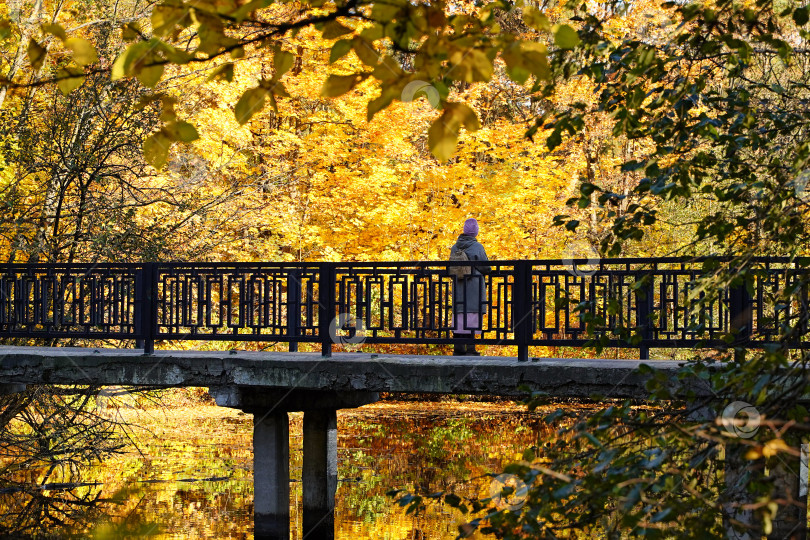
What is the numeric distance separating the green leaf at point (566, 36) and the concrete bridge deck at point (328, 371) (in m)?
6.92

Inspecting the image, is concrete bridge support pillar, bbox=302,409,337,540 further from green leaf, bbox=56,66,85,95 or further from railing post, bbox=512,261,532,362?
green leaf, bbox=56,66,85,95

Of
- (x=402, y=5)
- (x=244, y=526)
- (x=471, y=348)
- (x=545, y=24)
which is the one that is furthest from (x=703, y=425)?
(x=244, y=526)

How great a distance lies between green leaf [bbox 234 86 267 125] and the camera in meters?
2.79

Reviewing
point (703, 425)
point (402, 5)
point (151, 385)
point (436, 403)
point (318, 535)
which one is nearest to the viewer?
point (402, 5)

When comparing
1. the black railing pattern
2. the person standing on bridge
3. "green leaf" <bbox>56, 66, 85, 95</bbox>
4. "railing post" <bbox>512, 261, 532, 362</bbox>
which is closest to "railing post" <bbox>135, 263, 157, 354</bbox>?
the black railing pattern

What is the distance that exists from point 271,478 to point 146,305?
2595 mm

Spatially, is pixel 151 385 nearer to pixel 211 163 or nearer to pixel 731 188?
pixel 731 188

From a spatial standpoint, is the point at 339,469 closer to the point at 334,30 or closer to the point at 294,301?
the point at 294,301

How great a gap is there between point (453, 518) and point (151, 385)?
4.88 meters

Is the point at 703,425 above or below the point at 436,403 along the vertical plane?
above

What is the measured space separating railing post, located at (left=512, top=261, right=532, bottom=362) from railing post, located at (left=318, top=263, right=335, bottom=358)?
2099 mm

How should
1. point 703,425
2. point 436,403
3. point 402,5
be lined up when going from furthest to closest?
1. point 436,403
2. point 703,425
3. point 402,5

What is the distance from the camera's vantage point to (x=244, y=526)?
13.3 metres

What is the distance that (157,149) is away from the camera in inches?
116
